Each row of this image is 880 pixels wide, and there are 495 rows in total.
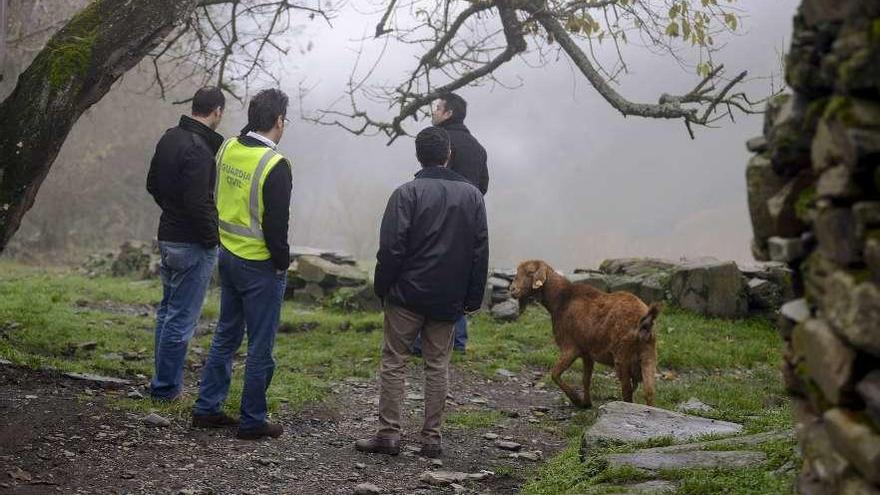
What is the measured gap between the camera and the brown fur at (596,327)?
748 cm

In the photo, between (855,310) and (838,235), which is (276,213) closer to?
(838,235)

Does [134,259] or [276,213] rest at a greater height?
[276,213]

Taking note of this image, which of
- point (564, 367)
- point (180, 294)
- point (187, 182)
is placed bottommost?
point (564, 367)

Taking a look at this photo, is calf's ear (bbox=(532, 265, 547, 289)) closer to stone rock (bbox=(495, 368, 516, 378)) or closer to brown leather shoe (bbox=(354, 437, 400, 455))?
stone rock (bbox=(495, 368, 516, 378))

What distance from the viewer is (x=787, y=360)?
11.4 ft

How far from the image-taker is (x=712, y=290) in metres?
12.3

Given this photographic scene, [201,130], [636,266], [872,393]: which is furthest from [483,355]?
[872,393]

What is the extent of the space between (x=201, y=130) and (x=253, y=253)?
1237mm

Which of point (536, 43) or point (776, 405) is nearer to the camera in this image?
point (776, 405)

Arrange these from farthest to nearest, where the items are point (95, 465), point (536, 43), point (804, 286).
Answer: point (536, 43), point (95, 465), point (804, 286)

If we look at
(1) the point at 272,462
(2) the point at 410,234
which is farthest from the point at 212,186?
(1) the point at 272,462

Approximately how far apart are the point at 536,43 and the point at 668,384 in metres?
4.57

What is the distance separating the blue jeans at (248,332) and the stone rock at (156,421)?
0.23 m

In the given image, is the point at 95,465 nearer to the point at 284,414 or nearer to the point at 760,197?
the point at 284,414
